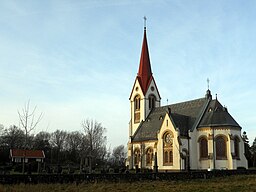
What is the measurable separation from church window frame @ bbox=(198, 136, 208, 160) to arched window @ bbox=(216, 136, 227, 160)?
1.89 meters

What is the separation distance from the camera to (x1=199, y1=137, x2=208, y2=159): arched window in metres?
49.2

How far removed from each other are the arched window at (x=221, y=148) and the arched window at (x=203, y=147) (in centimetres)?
189

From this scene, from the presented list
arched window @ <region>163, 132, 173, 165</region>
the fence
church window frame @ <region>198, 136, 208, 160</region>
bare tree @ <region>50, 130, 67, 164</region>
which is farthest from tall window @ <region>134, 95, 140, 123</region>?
bare tree @ <region>50, 130, 67, 164</region>

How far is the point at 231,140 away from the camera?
1861 inches

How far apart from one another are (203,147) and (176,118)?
251 inches

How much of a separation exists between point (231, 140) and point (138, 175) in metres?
23.1

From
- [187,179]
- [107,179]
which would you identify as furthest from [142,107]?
[107,179]

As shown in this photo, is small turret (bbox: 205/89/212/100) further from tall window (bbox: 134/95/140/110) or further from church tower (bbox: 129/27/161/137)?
tall window (bbox: 134/95/140/110)

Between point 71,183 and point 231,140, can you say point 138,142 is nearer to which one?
point 231,140

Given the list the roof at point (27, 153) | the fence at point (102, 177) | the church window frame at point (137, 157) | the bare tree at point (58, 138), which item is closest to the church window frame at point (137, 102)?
the church window frame at point (137, 157)

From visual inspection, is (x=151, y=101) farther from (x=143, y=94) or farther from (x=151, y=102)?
(x=143, y=94)

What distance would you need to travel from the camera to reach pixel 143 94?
62.2 meters

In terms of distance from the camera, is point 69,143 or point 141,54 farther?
point 69,143

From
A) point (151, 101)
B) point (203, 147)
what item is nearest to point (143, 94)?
point (151, 101)
